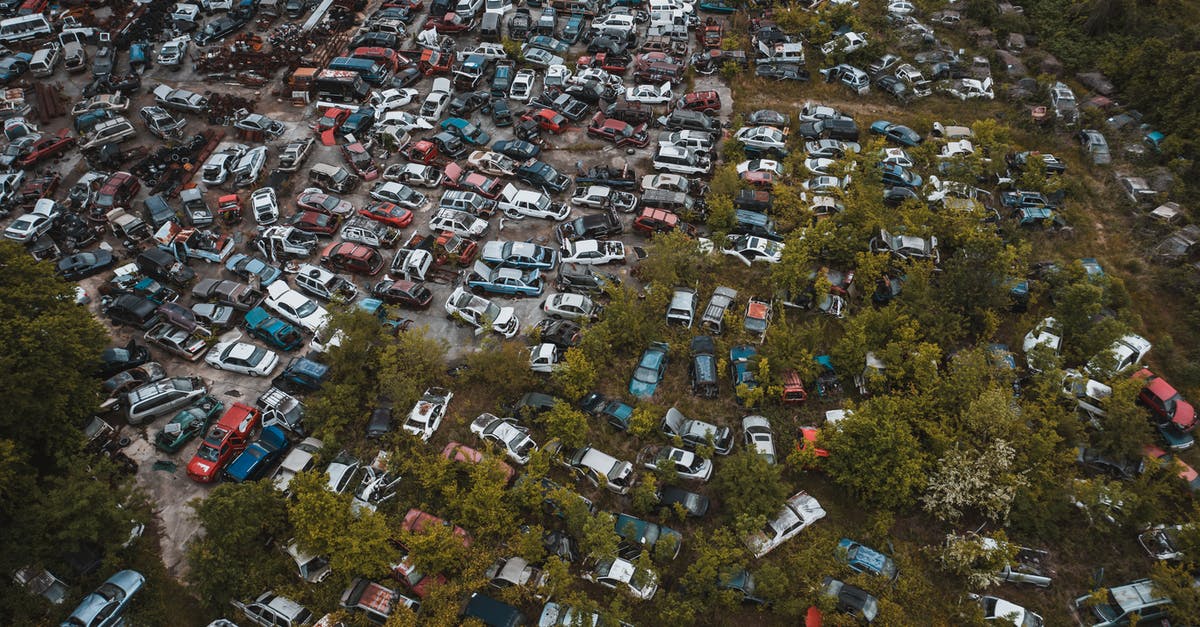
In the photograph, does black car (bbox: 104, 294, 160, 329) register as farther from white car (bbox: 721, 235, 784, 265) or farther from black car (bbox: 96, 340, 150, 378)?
white car (bbox: 721, 235, 784, 265)

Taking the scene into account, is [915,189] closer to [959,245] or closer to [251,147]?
[959,245]

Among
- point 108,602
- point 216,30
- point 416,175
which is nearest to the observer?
point 108,602

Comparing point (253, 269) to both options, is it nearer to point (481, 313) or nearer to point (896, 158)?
point (481, 313)

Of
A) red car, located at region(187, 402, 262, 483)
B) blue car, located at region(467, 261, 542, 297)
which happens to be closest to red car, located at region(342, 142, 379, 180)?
blue car, located at region(467, 261, 542, 297)

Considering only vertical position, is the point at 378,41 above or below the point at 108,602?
above

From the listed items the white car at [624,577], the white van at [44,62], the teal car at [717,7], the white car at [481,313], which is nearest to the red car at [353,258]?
the white car at [481,313]

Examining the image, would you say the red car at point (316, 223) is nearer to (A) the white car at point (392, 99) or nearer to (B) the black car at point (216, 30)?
(A) the white car at point (392, 99)

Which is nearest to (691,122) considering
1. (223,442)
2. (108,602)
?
(223,442)

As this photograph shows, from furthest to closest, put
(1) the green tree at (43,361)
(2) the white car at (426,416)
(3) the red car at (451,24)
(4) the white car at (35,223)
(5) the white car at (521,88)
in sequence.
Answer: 1. (3) the red car at (451,24)
2. (5) the white car at (521,88)
3. (4) the white car at (35,223)
4. (2) the white car at (426,416)
5. (1) the green tree at (43,361)
